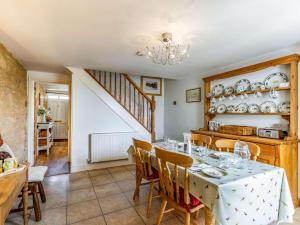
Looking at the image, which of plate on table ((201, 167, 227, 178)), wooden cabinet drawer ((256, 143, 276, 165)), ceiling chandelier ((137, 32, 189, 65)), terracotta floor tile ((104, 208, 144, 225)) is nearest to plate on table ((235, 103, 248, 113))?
wooden cabinet drawer ((256, 143, 276, 165))

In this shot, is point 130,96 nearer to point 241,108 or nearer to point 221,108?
point 221,108

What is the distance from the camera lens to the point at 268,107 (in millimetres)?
2523

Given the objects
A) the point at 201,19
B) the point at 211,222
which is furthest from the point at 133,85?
the point at 211,222

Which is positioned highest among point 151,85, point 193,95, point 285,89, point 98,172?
point 151,85

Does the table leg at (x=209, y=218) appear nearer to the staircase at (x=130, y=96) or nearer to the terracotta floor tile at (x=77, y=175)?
the terracotta floor tile at (x=77, y=175)

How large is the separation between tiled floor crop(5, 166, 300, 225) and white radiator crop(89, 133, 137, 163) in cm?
49

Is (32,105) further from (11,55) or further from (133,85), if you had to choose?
(133,85)

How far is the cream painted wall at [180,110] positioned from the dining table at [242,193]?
2415 millimetres

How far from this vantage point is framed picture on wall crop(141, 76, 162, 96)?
15.6 ft

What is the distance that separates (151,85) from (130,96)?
30.5 inches

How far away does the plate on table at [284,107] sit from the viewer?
232cm

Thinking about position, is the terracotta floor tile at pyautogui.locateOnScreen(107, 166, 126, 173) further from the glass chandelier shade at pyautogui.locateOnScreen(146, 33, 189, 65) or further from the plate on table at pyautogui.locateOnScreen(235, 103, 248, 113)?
the plate on table at pyautogui.locateOnScreen(235, 103, 248, 113)

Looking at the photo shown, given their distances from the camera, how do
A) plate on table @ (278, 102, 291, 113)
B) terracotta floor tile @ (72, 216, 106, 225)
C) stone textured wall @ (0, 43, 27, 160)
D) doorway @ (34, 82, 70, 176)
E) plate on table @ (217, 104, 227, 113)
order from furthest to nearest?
doorway @ (34, 82, 70, 176)
plate on table @ (217, 104, 227, 113)
stone textured wall @ (0, 43, 27, 160)
plate on table @ (278, 102, 291, 113)
terracotta floor tile @ (72, 216, 106, 225)

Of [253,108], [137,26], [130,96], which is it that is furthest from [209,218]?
[130,96]
